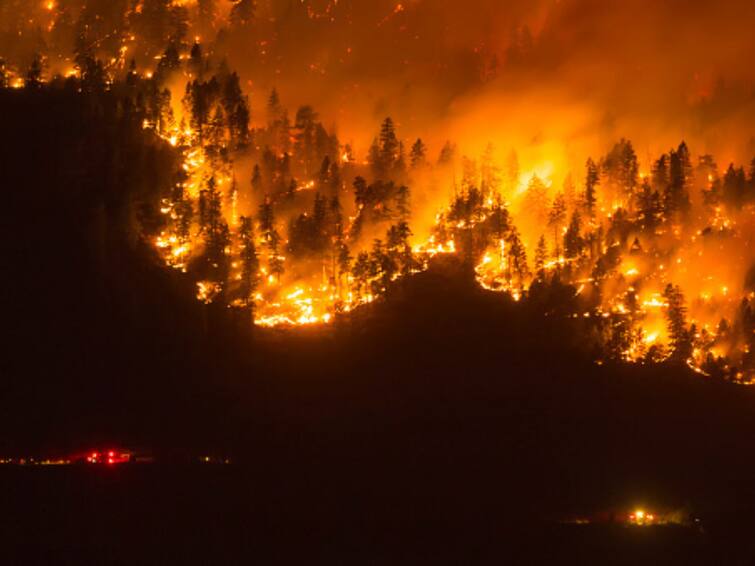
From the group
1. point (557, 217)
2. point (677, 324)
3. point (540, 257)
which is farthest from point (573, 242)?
point (677, 324)

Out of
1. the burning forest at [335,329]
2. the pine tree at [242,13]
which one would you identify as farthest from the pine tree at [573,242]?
the pine tree at [242,13]

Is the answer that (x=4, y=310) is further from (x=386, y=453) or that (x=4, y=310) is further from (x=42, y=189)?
(x=386, y=453)

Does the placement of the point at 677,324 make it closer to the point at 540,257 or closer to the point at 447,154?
the point at 540,257

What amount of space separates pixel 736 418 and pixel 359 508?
36.0 metres

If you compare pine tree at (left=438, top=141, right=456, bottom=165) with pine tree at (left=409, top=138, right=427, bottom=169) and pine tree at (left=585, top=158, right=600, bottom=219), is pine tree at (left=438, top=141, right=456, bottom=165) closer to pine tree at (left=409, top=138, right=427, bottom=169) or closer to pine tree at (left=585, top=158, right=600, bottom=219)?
pine tree at (left=409, top=138, right=427, bottom=169)

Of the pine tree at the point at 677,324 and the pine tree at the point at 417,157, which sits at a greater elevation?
the pine tree at the point at 417,157

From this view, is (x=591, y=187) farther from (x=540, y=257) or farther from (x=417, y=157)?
(x=417, y=157)

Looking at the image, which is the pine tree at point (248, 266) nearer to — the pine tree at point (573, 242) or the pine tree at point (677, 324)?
the pine tree at point (573, 242)

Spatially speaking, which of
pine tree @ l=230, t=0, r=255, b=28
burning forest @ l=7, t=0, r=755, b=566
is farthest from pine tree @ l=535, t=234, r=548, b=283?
pine tree @ l=230, t=0, r=255, b=28

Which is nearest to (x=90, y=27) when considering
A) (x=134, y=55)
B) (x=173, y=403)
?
(x=134, y=55)

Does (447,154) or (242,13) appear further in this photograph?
(242,13)

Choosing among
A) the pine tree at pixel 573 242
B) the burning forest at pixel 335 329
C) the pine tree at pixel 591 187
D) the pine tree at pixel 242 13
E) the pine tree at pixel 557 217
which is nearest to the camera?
the burning forest at pixel 335 329

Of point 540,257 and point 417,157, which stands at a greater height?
point 417,157

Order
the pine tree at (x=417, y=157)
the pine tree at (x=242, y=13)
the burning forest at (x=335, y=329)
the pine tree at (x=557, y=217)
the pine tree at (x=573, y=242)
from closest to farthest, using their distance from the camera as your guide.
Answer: the burning forest at (x=335, y=329) → the pine tree at (x=573, y=242) → the pine tree at (x=557, y=217) → the pine tree at (x=417, y=157) → the pine tree at (x=242, y=13)
